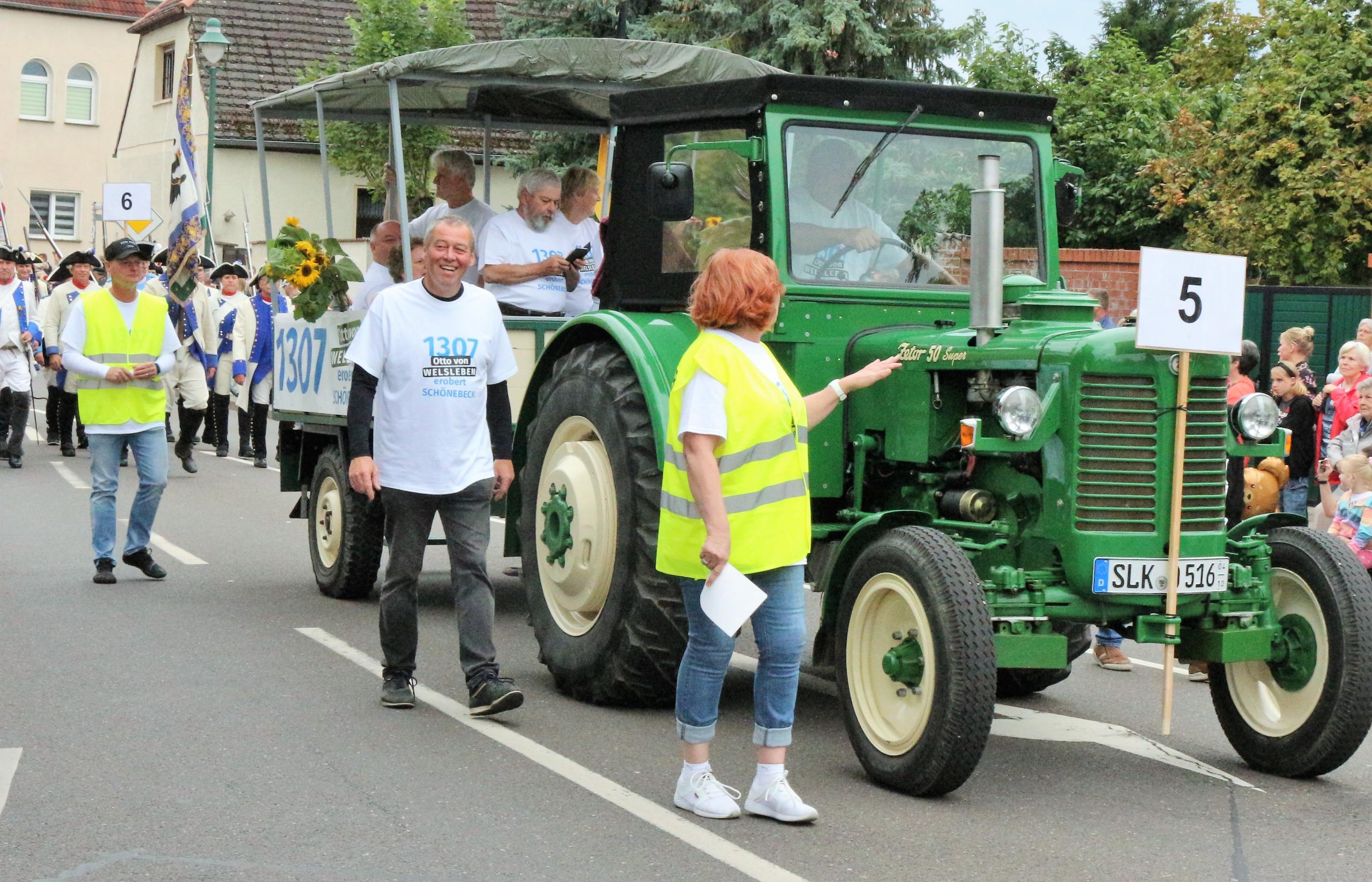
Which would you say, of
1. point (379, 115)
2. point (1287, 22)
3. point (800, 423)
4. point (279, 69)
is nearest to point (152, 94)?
point (279, 69)

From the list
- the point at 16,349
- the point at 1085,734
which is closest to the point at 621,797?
the point at 1085,734

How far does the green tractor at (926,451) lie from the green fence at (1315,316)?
1078 cm

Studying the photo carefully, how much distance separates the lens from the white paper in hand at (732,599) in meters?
5.59

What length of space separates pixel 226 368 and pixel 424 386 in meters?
13.5

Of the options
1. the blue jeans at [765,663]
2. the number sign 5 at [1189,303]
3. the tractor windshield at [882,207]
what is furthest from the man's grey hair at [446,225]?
the number sign 5 at [1189,303]

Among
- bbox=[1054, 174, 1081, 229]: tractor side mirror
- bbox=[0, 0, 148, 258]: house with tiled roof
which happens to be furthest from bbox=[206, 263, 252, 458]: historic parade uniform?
bbox=[0, 0, 148, 258]: house with tiled roof

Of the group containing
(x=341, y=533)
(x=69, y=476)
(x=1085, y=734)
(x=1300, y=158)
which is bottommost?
(x=69, y=476)

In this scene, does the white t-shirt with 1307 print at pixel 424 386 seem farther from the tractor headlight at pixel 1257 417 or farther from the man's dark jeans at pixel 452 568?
the tractor headlight at pixel 1257 417

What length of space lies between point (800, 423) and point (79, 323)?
6504 millimetres

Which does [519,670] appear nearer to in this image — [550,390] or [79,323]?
[550,390]

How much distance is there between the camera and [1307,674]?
6.54 metres

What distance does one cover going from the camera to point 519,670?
8.32 metres

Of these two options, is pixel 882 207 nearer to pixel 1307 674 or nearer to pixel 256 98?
pixel 1307 674

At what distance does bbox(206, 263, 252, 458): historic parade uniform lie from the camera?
20.2 meters
